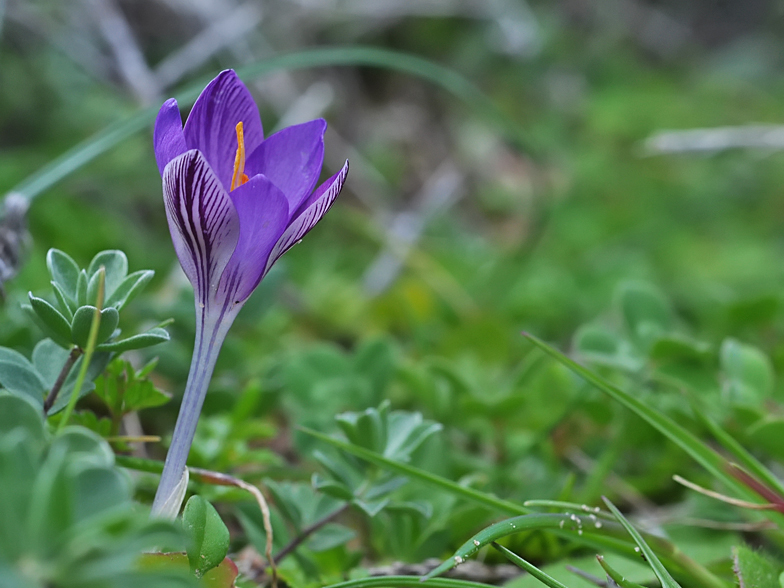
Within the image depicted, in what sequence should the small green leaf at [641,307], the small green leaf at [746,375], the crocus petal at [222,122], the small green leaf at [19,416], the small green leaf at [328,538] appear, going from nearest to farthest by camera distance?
the small green leaf at [19,416], the crocus petal at [222,122], the small green leaf at [328,538], the small green leaf at [746,375], the small green leaf at [641,307]

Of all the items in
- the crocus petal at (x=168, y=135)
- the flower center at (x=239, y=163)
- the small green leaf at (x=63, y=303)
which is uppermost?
the crocus petal at (x=168, y=135)

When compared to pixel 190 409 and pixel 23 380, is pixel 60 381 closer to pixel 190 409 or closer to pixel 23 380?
pixel 23 380

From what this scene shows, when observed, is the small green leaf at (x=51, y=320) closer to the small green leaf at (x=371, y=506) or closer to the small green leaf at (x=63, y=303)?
the small green leaf at (x=63, y=303)

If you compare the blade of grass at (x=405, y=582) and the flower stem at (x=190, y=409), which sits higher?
the flower stem at (x=190, y=409)

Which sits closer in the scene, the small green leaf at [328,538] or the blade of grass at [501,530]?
the blade of grass at [501,530]

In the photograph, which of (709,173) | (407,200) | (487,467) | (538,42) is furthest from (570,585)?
(538,42)

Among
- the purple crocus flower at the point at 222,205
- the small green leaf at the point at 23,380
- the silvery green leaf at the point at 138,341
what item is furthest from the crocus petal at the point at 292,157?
the small green leaf at the point at 23,380

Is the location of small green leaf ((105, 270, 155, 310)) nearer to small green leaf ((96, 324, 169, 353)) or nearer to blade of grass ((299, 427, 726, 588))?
small green leaf ((96, 324, 169, 353))
